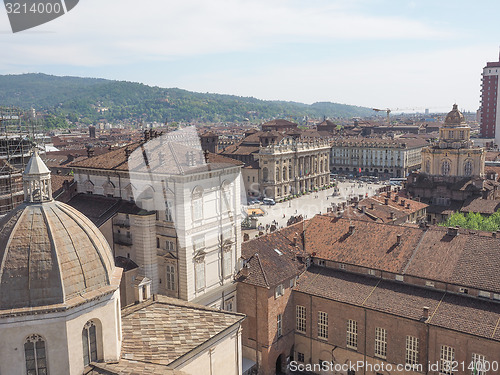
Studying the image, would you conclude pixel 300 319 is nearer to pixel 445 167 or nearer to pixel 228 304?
pixel 228 304

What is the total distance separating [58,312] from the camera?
65.2ft

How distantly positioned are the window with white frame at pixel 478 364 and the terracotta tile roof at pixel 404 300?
168cm

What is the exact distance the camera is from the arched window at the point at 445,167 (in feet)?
312

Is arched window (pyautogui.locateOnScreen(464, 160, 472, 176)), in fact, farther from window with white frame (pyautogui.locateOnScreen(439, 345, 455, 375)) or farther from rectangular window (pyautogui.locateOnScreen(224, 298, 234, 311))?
rectangular window (pyautogui.locateOnScreen(224, 298, 234, 311))

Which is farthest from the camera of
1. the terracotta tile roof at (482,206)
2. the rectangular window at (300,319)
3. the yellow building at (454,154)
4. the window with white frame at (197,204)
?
the yellow building at (454,154)

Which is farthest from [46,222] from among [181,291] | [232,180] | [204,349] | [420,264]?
[420,264]

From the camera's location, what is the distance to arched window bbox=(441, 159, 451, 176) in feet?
312

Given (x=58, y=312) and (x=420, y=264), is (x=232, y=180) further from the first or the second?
(x=58, y=312)

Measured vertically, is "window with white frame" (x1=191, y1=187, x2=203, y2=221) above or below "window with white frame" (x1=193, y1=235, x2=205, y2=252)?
above

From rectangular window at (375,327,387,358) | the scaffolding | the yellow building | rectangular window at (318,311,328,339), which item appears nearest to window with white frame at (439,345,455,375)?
rectangular window at (375,327,387,358)

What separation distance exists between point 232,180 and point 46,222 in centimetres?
2381

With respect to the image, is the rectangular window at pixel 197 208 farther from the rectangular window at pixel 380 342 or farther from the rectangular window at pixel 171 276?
the rectangular window at pixel 380 342

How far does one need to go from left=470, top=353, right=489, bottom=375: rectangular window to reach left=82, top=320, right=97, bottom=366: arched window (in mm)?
25492

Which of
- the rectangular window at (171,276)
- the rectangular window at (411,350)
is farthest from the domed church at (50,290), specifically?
the rectangular window at (411,350)
